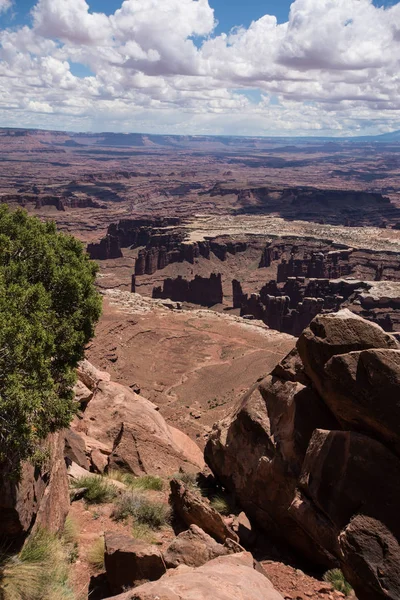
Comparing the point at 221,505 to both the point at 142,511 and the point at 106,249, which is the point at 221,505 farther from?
the point at 106,249

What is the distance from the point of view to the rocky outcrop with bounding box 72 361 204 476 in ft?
64.3

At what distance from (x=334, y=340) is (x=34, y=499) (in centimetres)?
845

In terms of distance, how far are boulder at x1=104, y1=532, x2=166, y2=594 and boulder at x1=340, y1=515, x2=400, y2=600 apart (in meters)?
3.73

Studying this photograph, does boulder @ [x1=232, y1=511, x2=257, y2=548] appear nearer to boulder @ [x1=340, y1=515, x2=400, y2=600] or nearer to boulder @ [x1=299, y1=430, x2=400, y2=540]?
boulder @ [x1=299, y1=430, x2=400, y2=540]

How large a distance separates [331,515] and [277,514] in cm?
364

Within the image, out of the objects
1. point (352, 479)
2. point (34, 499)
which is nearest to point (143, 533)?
point (34, 499)

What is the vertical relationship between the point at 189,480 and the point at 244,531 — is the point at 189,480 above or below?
below

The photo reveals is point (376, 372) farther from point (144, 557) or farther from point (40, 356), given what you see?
point (40, 356)

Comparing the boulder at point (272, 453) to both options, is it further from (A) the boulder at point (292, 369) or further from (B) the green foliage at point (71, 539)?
(B) the green foliage at point (71, 539)

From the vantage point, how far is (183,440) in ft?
86.8

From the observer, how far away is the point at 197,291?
303ft

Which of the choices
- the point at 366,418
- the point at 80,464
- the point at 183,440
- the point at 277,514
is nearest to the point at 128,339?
the point at 183,440

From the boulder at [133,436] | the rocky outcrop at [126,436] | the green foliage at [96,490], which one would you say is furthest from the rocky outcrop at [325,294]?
the green foliage at [96,490]

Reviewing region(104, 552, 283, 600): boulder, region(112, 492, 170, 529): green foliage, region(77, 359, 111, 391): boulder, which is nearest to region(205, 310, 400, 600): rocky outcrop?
region(104, 552, 283, 600): boulder
